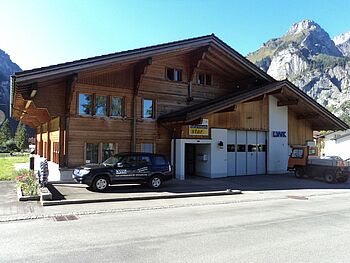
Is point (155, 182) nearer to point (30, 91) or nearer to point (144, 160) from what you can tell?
point (144, 160)

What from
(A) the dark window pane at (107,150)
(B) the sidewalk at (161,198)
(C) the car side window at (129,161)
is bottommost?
(B) the sidewalk at (161,198)

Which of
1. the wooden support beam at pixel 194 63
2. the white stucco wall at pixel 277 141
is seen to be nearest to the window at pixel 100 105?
the wooden support beam at pixel 194 63

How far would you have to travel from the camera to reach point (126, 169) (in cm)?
1519

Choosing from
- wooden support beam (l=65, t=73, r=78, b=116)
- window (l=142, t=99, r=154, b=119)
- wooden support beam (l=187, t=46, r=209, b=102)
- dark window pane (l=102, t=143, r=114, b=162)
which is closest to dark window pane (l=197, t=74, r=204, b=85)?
wooden support beam (l=187, t=46, r=209, b=102)

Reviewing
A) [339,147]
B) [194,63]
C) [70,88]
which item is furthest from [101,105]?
[339,147]

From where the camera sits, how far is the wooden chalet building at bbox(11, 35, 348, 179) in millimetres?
17328

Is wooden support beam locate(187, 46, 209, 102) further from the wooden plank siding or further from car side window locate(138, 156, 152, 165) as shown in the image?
the wooden plank siding

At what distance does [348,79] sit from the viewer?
174875 millimetres

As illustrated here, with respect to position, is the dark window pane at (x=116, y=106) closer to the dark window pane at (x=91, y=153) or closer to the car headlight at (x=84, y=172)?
the dark window pane at (x=91, y=153)

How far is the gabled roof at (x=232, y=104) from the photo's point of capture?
18.3 metres

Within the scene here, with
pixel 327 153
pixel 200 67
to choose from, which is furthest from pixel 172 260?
pixel 327 153

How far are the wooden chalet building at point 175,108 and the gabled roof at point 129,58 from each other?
45mm

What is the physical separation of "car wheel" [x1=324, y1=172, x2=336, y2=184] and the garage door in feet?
13.9

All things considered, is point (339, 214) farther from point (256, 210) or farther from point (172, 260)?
point (172, 260)
